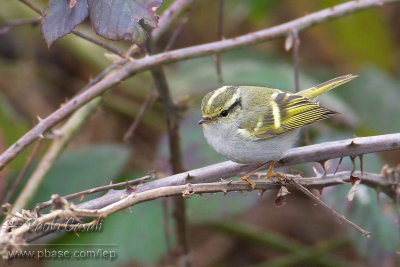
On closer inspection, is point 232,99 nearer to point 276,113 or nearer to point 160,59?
point 276,113

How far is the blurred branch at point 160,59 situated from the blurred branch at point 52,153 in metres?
0.32

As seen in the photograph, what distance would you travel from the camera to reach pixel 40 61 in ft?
16.4

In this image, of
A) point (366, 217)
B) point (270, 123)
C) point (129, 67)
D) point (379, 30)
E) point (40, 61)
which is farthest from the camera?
point (40, 61)

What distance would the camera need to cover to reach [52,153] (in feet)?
7.56

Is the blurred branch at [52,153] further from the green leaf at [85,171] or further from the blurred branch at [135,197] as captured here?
the green leaf at [85,171]

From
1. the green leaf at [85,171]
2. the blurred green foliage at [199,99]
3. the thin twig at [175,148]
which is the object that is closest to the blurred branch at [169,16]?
the thin twig at [175,148]

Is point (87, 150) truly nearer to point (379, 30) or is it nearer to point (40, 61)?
point (40, 61)

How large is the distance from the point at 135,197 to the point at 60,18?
63cm

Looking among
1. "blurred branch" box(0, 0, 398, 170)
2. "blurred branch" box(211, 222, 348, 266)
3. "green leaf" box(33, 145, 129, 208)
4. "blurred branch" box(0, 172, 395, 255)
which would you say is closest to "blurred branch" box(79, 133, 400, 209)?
"blurred branch" box(0, 172, 395, 255)

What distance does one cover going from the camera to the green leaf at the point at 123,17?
152 cm

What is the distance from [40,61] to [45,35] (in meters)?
3.63

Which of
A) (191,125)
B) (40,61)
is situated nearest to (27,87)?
(40,61)

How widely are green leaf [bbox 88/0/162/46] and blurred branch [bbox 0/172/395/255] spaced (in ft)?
1.55

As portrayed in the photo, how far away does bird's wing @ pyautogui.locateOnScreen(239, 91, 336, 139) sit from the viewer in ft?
7.59
